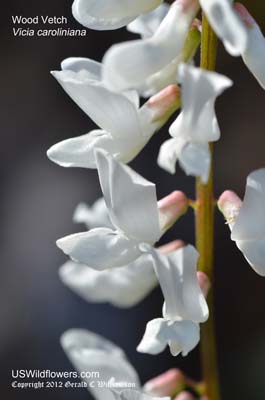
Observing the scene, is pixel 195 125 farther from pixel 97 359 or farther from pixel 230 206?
pixel 97 359

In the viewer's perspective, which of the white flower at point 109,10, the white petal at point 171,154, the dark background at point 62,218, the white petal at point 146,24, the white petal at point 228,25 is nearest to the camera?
the white petal at point 228,25

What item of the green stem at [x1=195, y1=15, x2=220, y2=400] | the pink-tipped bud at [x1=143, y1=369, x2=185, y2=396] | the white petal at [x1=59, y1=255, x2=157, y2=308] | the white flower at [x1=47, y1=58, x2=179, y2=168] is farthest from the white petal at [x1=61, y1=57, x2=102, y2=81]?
the pink-tipped bud at [x1=143, y1=369, x2=185, y2=396]

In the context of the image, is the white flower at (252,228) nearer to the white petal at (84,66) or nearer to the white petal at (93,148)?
the white petal at (93,148)

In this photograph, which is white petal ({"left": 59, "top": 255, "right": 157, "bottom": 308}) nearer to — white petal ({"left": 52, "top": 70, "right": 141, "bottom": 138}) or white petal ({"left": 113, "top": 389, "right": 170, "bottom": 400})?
white petal ({"left": 113, "top": 389, "right": 170, "bottom": 400})

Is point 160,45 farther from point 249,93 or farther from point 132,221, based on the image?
point 249,93

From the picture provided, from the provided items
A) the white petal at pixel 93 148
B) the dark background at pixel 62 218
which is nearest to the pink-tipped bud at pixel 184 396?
the white petal at pixel 93 148

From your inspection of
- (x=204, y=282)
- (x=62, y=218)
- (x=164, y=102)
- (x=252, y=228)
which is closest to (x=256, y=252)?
(x=252, y=228)
